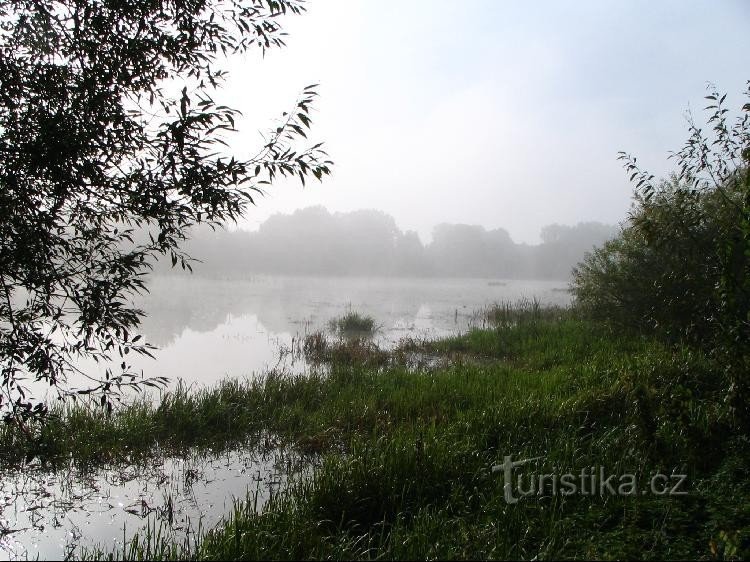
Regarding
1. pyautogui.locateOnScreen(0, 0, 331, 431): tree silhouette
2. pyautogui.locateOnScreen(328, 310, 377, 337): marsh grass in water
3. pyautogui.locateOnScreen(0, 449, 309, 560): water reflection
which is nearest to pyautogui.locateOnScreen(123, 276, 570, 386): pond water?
pyautogui.locateOnScreen(328, 310, 377, 337): marsh grass in water

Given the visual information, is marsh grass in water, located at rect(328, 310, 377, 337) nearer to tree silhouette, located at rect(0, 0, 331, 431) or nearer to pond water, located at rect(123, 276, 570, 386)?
pond water, located at rect(123, 276, 570, 386)

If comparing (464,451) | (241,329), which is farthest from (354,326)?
(464,451)

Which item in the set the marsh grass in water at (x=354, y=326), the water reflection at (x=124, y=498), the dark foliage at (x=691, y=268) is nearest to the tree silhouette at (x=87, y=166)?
the water reflection at (x=124, y=498)

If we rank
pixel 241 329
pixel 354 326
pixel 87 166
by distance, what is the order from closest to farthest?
1. pixel 87 166
2. pixel 354 326
3. pixel 241 329

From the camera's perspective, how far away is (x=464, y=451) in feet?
15.4

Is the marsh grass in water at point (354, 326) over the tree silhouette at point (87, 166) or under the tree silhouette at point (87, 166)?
under

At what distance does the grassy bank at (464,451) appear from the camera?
3.19 m

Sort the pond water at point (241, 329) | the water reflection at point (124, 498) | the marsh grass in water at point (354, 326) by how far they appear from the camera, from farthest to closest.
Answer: the marsh grass in water at point (354, 326)
the pond water at point (241, 329)
the water reflection at point (124, 498)

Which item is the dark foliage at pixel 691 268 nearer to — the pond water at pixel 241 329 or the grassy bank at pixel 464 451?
the grassy bank at pixel 464 451

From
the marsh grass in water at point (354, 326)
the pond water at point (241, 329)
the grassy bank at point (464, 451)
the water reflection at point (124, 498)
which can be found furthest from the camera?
the marsh grass in water at point (354, 326)

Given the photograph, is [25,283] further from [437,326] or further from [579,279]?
[437,326]

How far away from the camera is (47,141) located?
3176 millimetres

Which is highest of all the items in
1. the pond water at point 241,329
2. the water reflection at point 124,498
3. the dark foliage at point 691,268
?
the dark foliage at point 691,268

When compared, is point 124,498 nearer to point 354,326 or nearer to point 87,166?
point 87,166
